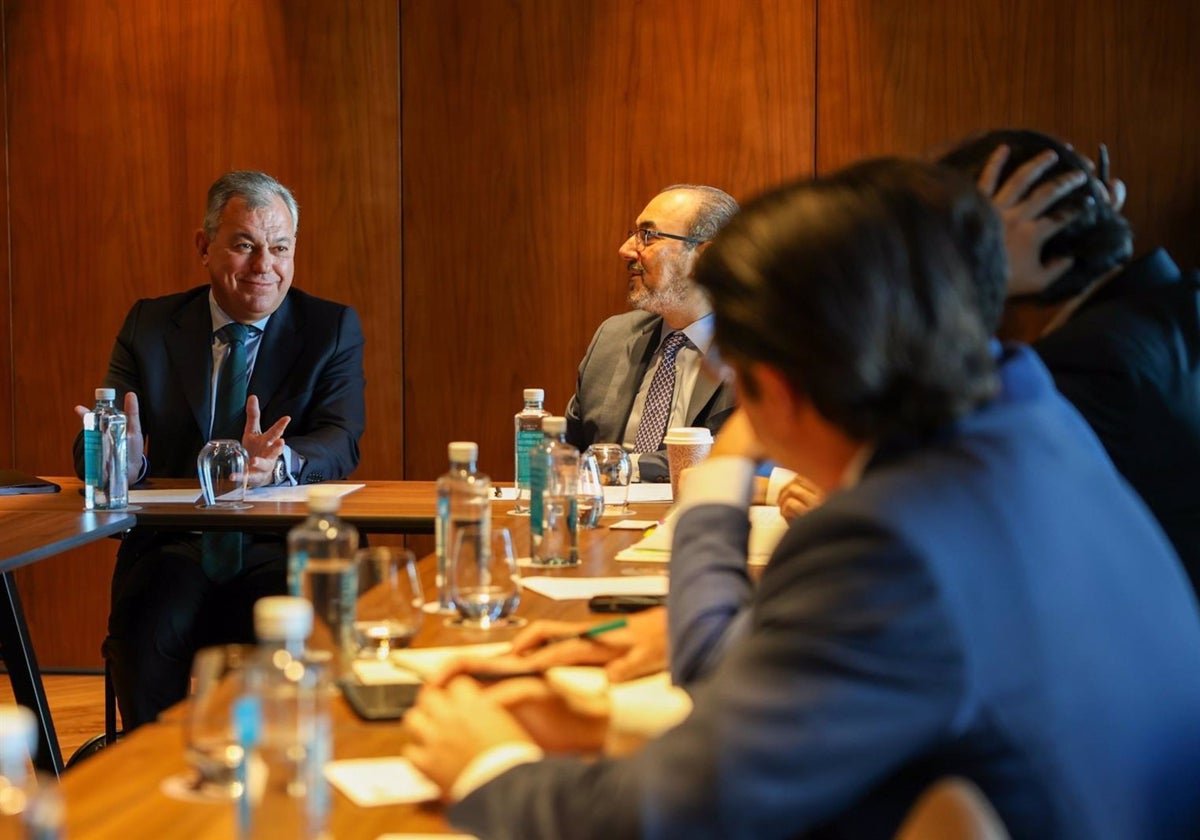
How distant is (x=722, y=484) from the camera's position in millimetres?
1652

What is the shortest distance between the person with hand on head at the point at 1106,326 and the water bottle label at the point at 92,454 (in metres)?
2.09

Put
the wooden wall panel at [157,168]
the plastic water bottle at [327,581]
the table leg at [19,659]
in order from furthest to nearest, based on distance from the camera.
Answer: the wooden wall panel at [157,168], the table leg at [19,659], the plastic water bottle at [327,581]

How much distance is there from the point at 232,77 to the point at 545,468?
3144 mm

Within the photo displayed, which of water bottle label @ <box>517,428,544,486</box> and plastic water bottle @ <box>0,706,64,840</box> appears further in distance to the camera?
water bottle label @ <box>517,428,544,486</box>

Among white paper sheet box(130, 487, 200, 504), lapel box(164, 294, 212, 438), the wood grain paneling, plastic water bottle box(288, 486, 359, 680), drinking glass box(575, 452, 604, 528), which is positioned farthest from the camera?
the wood grain paneling

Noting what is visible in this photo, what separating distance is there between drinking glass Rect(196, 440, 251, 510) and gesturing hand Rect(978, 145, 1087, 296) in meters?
1.90

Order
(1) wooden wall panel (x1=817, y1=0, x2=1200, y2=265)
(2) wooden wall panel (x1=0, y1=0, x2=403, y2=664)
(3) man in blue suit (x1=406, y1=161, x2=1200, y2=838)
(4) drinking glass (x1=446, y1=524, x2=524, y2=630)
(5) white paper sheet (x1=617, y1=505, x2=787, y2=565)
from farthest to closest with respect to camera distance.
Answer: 1. (2) wooden wall panel (x1=0, y1=0, x2=403, y2=664)
2. (1) wooden wall panel (x1=817, y1=0, x2=1200, y2=265)
3. (5) white paper sheet (x1=617, y1=505, x2=787, y2=565)
4. (4) drinking glass (x1=446, y1=524, x2=524, y2=630)
5. (3) man in blue suit (x1=406, y1=161, x2=1200, y2=838)

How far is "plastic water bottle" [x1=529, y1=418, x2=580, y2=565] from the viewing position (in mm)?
2463

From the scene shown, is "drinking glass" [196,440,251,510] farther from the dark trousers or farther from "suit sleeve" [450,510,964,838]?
"suit sleeve" [450,510,964,838]

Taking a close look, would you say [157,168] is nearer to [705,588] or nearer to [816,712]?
[705,588]

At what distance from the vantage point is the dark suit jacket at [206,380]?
390 cm

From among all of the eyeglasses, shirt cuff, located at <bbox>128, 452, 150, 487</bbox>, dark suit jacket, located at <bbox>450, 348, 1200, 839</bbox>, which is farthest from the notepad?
dark suit jacket, located at <bbox>450, 348, 1200, 839</bbox>

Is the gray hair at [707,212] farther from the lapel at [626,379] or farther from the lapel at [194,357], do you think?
the lapel at [194,357]

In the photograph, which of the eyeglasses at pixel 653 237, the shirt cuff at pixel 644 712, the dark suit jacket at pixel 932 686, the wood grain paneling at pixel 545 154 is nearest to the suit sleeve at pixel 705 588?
the shirt cuff at pixel 644 712
